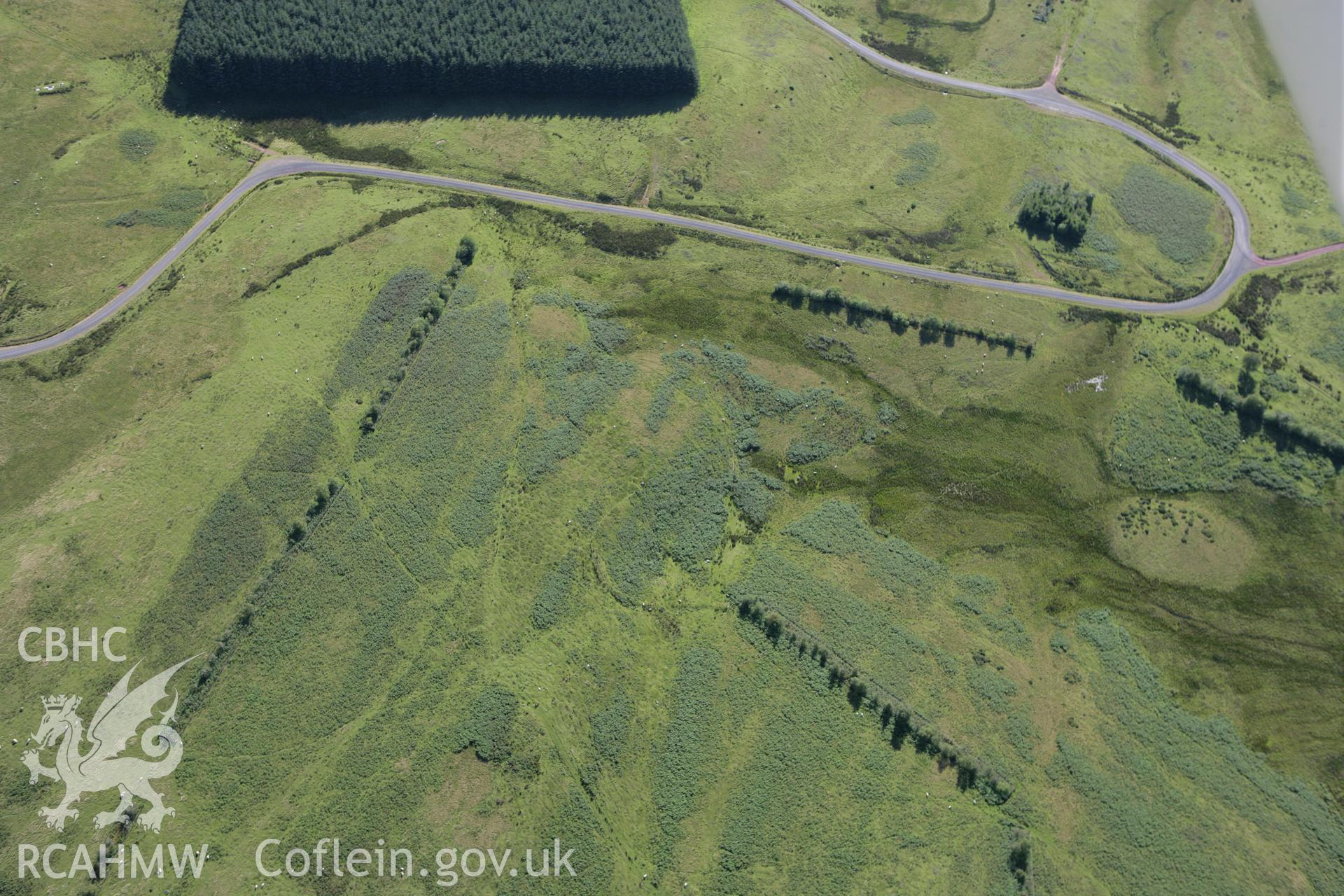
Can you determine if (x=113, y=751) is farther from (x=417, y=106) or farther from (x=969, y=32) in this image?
(x=969, y=32)

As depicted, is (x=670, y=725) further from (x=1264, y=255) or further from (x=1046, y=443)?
(x=1264, y=255)

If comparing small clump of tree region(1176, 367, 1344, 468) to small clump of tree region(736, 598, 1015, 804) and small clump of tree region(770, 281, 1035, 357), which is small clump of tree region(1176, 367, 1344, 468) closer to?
small clump of tree region(770, 281, 1035, 357)

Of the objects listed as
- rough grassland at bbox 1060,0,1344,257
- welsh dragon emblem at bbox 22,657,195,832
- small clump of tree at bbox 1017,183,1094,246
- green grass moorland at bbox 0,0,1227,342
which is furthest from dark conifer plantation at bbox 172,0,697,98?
welsh dragon emblem at bbox 22,657,195,832

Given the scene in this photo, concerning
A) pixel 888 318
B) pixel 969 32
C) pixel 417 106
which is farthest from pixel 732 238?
pixel 969 32

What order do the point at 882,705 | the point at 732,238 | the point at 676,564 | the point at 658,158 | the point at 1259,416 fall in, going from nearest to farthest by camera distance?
1. the point at 882,705
2. the point at 676,564
3. the point at 1259,416
4. the point at 732,238
5. the point at 658,158

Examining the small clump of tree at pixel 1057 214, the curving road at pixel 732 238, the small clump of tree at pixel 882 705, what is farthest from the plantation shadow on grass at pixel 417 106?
the small clump of tree at pixel 882 705

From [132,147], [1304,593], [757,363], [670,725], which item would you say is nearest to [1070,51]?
[757,363]
